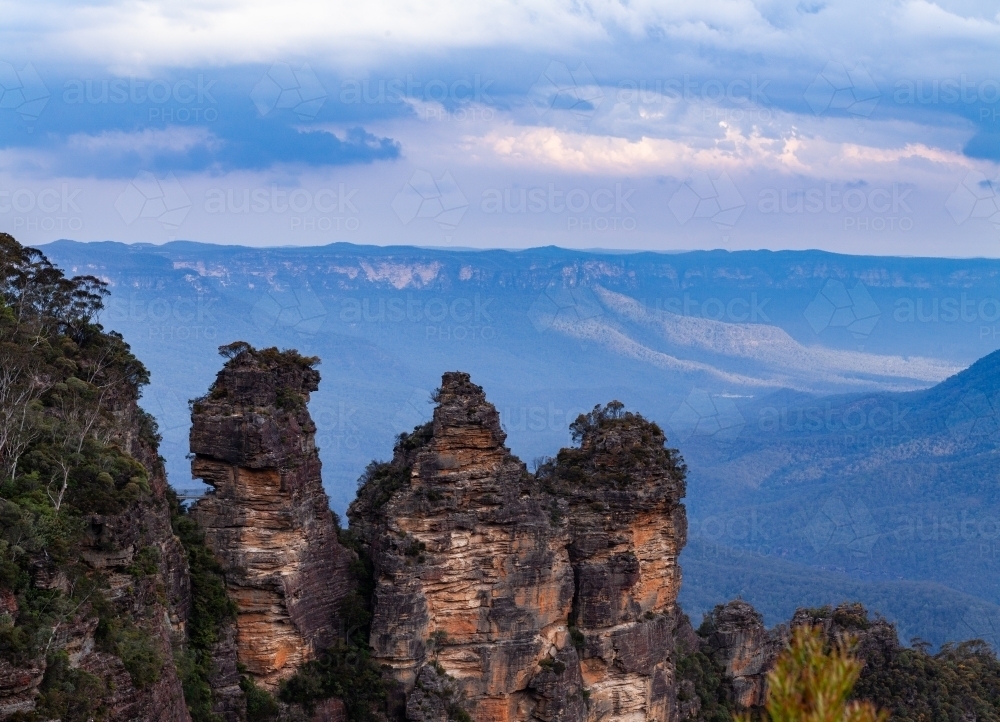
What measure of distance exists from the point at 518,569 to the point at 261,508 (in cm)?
938

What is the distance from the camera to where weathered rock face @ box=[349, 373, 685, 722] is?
4391 centimetres

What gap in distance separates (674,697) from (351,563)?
14.8 m

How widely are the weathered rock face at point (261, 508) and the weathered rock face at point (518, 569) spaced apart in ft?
9.54

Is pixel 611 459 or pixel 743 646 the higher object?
pixel 611 459

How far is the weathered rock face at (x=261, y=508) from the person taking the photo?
136ft

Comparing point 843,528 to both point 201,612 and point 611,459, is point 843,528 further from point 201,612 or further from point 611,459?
point 201,612

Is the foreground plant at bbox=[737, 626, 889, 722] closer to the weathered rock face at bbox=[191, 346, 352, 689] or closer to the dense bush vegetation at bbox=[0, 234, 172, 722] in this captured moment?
the dense bush vegetation at bbox=[0, 234, 172, 722]

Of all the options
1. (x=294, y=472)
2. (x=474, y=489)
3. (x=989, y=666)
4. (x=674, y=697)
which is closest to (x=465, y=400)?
(x=474, y=489)

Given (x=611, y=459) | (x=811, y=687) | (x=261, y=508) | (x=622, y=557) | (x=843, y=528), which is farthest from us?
(x=843, y=528)

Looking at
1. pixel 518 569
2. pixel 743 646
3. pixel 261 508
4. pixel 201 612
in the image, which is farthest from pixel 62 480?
pixel 743 646

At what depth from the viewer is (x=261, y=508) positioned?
137ft

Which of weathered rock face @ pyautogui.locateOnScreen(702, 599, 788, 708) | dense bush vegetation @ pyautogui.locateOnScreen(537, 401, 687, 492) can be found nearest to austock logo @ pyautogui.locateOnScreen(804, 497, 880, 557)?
weathered rock face @ pyautogui.locateOnScreen(702, 599, 788, 708)

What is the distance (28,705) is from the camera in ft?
83.4

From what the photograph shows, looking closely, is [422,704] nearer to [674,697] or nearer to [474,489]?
[474,489]
